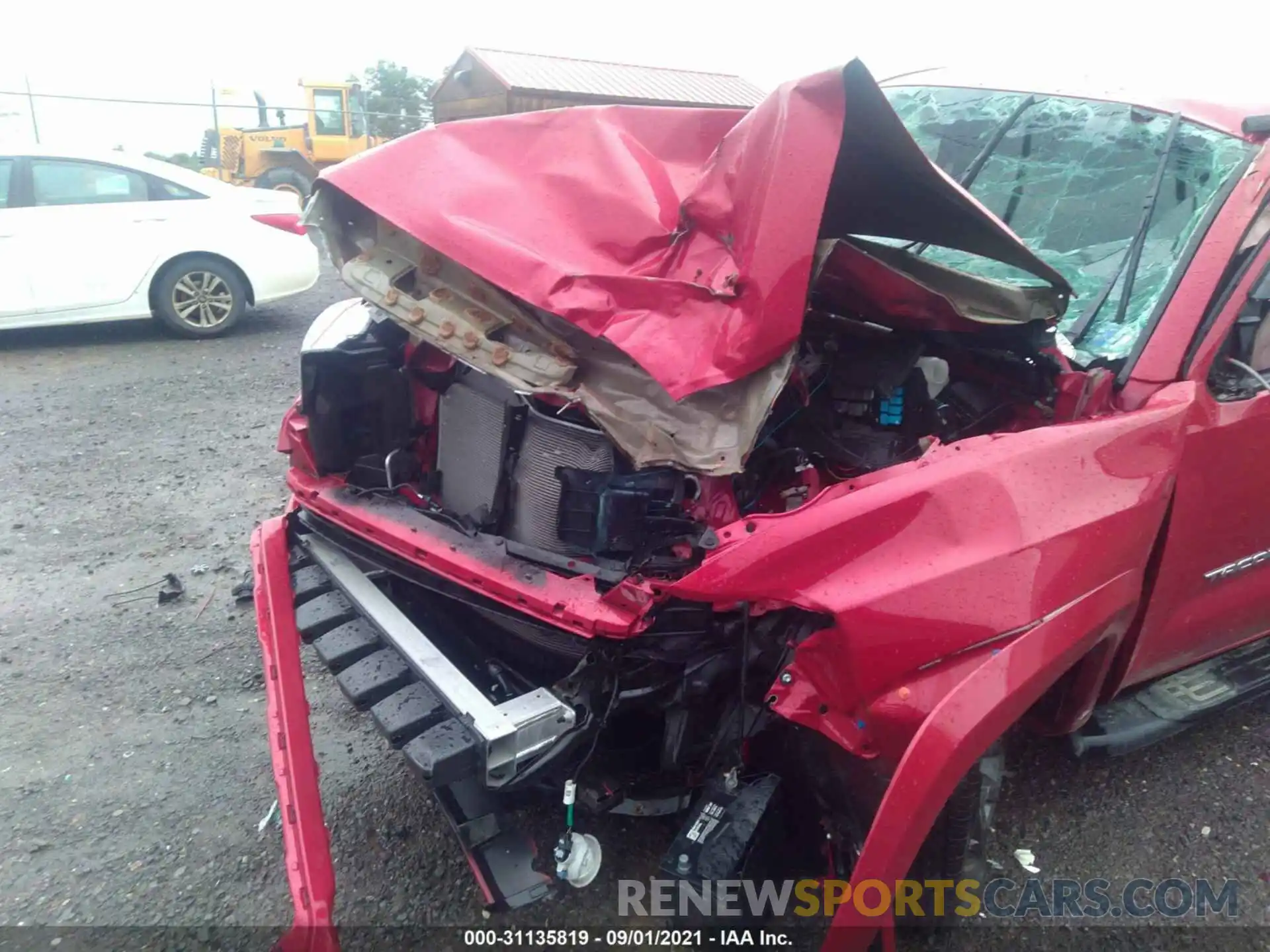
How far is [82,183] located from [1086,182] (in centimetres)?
695

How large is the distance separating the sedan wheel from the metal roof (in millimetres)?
2852

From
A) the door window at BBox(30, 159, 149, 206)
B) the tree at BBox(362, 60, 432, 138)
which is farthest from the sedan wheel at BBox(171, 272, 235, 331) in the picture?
the tree at BBox(362, 60, 432, 138)

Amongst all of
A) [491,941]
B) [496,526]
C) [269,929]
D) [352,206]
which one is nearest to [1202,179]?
[496,526]

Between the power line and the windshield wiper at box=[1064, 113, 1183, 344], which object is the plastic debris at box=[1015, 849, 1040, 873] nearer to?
the windshield wiper at box=[1064, 113, 1183, 344]

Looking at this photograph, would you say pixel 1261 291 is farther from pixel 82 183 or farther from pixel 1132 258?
pixel 82 183

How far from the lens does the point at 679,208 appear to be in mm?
2223

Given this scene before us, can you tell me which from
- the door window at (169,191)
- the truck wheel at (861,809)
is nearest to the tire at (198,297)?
the door window at (169,191)

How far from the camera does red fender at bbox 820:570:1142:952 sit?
5.46 ft

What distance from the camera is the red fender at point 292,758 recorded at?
1.85 meters

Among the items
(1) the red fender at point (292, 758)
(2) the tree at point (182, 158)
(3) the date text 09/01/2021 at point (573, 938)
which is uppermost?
(1) the red fender at point (292, 758)

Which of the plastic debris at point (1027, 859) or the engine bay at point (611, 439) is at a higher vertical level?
the engine bay at point (611, 439)

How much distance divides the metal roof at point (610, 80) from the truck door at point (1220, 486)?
553 cm

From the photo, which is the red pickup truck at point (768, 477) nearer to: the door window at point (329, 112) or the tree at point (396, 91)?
the door window at point (329, 112)

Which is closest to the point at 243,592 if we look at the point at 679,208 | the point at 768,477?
the point at 768,477
